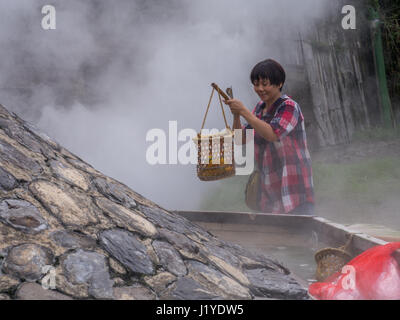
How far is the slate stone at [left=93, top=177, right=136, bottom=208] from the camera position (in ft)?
5.82

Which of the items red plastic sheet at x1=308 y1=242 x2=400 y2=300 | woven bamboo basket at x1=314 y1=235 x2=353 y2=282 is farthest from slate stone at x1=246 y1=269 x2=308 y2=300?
woven bamboo basket at x1=314 y1=235 x2=353 y2=282

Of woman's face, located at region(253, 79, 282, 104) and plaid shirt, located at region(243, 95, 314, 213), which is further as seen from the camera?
woman's face, located at region(253, 79, 282, 104)

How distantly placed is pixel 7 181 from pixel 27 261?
40 cm

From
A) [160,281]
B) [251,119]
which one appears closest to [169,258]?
[160,281]

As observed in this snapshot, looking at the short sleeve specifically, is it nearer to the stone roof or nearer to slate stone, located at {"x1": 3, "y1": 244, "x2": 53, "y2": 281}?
the stone roof

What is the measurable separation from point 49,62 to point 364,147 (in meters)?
5.02

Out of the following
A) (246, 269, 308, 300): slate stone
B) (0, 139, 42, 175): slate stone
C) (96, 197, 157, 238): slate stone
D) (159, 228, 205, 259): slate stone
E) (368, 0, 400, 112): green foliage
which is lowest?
(246, 269, 308, 300): slate stone

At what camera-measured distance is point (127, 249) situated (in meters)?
1.44

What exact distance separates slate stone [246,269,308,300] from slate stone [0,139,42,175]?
3.11 feet

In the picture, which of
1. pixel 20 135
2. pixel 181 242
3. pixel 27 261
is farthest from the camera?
pixel 20 135

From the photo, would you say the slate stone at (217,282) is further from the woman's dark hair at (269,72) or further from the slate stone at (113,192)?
the woman's dark hair at (269,72)

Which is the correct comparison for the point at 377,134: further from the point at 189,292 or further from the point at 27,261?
the point at 27,261

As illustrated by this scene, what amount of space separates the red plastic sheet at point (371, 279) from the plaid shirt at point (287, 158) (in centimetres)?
99
